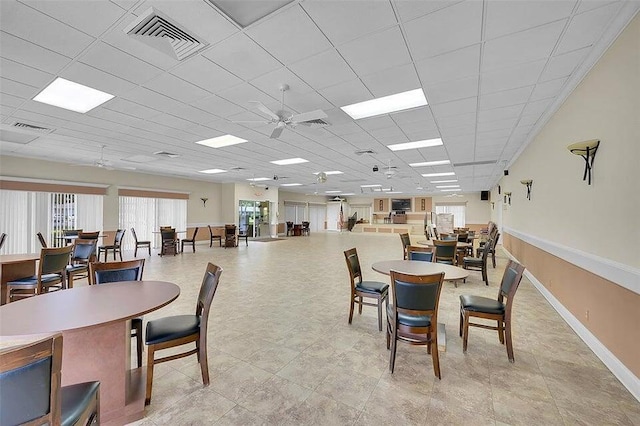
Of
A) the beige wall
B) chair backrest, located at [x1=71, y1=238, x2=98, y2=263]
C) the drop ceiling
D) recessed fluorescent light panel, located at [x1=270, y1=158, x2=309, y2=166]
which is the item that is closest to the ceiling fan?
the drop ceiling

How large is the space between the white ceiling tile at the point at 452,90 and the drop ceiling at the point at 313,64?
0.08 feet

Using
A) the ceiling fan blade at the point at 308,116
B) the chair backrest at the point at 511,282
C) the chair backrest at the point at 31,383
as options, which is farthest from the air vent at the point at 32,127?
the chair backrest at the point at 511,282

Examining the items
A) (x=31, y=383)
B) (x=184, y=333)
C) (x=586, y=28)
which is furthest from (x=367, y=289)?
(x=586, y=28)

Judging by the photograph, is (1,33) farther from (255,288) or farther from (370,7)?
(255,288)

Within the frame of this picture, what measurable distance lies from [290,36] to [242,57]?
612mm

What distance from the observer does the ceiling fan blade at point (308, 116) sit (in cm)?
333

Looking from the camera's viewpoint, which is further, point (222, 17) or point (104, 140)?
point (104, 140)

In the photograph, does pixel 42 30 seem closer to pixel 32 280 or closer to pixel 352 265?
pixel 32 280

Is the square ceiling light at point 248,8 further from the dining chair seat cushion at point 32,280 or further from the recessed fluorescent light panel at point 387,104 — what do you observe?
the dining chair seat cushion at point 32,280

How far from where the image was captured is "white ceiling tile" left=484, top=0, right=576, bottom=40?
2.04 metres

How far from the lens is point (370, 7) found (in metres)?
2.07

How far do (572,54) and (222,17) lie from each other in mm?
3341

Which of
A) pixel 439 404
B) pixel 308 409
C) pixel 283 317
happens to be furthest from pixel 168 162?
pixel 439 404

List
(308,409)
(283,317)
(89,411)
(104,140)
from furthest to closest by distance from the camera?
(104,140)
(283,317)
(308,409)
(89,411)
